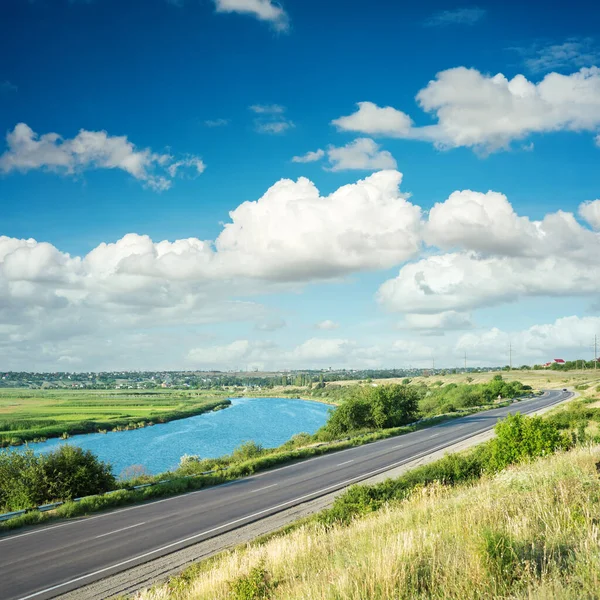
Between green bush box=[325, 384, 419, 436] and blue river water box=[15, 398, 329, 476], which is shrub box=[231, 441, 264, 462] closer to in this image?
green bush box=[325, 384, 419, 436]

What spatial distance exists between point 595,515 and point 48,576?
1282cm

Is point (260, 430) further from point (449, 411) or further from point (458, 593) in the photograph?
point (458, 593)

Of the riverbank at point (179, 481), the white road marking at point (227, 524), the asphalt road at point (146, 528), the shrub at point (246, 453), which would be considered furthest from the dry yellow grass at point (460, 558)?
the shrub at point (246, 453)

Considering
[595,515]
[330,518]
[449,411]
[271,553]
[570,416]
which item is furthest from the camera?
[449,411]

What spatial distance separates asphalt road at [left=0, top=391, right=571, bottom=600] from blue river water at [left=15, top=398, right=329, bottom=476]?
2874 centimetres

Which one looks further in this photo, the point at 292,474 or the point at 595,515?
the point at 292,474

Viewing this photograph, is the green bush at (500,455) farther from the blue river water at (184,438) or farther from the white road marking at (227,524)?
the blue river water at (184,438)

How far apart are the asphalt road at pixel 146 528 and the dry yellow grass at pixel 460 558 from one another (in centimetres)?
490

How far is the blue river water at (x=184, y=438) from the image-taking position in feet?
190

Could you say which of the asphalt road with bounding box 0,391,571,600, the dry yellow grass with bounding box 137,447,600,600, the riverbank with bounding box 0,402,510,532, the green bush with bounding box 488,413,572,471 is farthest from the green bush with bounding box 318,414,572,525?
the riverbank with bounding box 0,402,510,532

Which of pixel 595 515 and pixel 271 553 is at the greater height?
pixel 595 515

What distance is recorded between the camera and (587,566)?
4.81 metres

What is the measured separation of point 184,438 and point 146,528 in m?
57.8

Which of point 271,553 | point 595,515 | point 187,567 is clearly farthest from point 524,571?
point 187,567
